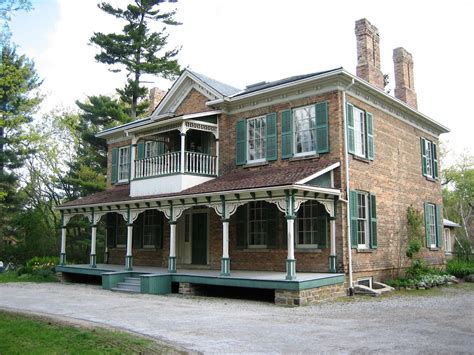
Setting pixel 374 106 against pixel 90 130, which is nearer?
pixel 374 106

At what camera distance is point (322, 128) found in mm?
15164

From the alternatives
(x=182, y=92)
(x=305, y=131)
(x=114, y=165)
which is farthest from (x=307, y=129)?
(x=114, y=165)

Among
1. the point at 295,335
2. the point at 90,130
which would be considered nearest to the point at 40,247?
the point at 90,130

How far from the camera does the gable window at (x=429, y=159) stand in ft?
66.8

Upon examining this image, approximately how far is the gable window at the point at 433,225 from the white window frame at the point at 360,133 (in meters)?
5.67

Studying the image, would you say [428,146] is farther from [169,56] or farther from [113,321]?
[169,56]

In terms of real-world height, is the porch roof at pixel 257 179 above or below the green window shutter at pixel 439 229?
above

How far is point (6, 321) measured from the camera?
381 inches

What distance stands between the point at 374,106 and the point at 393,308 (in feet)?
25.1

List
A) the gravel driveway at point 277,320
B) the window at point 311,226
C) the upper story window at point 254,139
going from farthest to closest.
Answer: the upper story window at point 254,139 → the window at point 311,226 → the gravel driveway at point 277,320

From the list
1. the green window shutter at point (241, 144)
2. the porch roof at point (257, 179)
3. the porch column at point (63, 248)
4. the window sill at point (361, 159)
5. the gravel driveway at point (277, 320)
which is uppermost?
the green window shutter at point (241, 144)

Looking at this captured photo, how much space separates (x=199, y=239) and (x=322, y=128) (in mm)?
6484

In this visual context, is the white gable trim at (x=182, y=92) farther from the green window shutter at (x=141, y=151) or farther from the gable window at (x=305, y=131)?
the gable window at (x=305, y=131)

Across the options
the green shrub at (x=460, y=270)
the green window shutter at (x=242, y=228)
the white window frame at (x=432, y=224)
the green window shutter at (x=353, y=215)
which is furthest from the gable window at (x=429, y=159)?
the green window shutter at (x=242, y=228)
